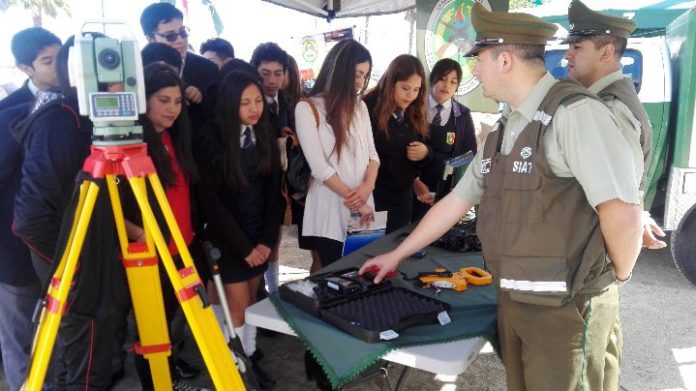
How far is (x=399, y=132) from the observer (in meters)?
3.13

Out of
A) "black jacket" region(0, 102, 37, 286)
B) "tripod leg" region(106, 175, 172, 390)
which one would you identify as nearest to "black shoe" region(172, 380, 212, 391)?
"tripod leg" region(106, 175, 172, 390)

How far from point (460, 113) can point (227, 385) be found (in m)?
2.67

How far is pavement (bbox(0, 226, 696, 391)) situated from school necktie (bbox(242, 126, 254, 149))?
47.3 inches

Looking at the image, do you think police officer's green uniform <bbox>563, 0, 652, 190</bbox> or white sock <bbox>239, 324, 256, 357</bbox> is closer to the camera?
police officer's green uniform <bbox>563, 0, 652, 190</bbox>

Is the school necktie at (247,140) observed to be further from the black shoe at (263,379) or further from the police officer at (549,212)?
the police officer at (549,212)

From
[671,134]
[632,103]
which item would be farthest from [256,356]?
[671,134]

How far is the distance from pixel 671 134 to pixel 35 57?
176 inches

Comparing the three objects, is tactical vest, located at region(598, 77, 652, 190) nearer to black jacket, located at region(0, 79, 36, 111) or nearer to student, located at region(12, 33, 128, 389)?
student, located at region(12, 33, 128, 389)

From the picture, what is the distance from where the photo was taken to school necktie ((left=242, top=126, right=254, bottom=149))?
2.49m

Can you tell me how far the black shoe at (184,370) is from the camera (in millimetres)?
2818

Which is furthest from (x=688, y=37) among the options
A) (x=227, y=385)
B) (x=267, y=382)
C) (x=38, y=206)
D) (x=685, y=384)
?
(x=38, y=206)

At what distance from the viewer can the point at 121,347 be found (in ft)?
9.22

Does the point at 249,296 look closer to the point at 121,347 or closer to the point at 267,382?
the point at 267,382

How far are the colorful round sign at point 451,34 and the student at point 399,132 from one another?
295 centimetres
